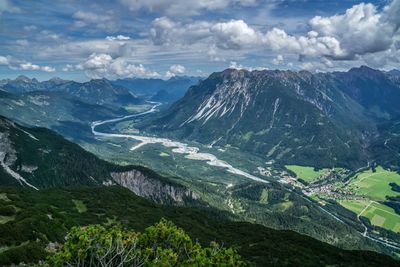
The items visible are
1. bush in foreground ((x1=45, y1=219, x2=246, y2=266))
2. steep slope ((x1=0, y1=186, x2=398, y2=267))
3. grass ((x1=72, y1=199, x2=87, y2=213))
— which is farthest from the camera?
grass ((x1=72, y1=199, x2=87, y2=213))

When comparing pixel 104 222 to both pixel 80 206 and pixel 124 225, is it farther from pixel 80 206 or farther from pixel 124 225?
pixel 80 206

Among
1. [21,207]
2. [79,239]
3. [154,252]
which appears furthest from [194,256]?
[21,207]

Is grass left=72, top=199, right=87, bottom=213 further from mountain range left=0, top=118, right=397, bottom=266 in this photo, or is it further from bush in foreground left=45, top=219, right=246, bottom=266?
bush in foreground left=45, top=219, right=246, bottom=266

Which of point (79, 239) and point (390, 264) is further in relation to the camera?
point (390, 264)

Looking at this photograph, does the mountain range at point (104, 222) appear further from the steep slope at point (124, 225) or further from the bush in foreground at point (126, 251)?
the bush in foreground at point (126, 251)

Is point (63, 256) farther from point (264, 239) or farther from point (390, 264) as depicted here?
point (390, 264)

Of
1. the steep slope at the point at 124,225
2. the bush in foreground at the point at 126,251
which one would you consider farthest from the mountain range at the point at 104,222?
the bush in foreground at the point at 126,251

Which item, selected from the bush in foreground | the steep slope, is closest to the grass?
the steep slope
